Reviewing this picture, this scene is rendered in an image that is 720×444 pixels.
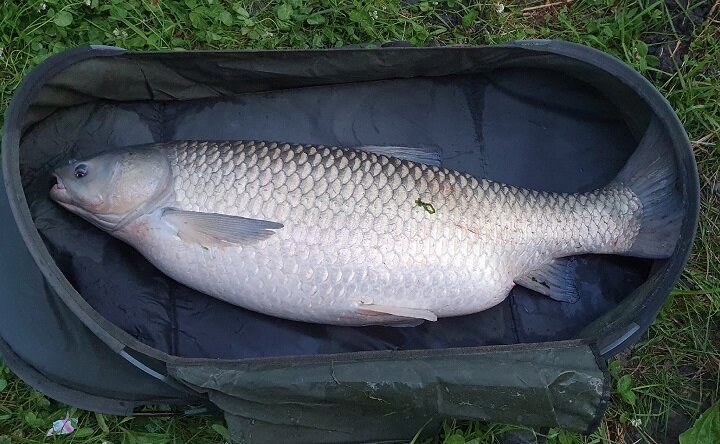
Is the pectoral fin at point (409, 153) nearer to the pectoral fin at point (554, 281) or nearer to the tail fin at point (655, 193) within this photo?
the pectoral fin at point (554, 281)

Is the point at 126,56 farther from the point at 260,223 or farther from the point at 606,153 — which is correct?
the point at 606,153

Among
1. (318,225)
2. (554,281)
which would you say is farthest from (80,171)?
(554,281)

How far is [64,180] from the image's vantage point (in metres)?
1.97

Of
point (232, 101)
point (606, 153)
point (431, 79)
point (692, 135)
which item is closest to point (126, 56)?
point (232, 101)

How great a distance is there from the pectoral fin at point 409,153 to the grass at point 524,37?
53 cm

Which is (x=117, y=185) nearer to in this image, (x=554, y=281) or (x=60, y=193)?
(x=60, y=193)

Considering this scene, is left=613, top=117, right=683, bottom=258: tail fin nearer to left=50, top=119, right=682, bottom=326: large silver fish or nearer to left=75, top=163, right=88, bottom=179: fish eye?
left=50, top=119, right=682, bottom=326: large silver fish

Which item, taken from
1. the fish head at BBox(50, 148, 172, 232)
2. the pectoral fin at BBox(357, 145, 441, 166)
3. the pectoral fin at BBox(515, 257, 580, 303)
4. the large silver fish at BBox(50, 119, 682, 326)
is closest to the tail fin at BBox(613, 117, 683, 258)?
the large silver fish at BBox(50, 119, 682, 326)

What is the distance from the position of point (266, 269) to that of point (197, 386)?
36 cm

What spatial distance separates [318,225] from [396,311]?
13.1 inches

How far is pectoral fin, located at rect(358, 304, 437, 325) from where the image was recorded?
1.96m

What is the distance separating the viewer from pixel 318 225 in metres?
1.91

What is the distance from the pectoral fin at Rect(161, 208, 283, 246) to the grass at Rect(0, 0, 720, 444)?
0.64m

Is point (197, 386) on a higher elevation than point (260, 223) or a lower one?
lower
